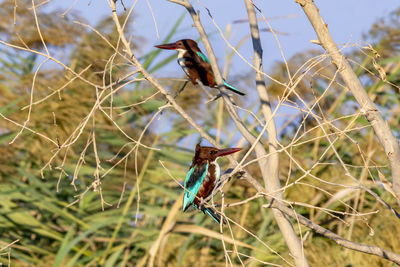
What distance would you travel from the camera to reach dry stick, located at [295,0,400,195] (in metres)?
1.80

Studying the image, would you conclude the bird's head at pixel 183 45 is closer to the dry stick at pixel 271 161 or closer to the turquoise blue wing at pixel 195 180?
the turquoise blue wing at pixel 195 180

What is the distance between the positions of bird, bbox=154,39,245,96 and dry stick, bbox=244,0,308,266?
0.98 metres

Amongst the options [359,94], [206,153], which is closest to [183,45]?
[206,153]

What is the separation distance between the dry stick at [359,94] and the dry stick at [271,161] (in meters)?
0.22

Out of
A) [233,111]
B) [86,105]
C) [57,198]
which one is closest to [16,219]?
[57,198]

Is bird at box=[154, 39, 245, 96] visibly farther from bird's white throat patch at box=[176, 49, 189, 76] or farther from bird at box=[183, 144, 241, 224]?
bird at box=[183, 144, 241, 224]

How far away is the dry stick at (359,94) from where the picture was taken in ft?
5.90

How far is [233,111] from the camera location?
79.1 inches

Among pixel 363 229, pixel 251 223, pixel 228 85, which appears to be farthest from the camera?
pixel 251 223

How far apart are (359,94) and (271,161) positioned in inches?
13.4

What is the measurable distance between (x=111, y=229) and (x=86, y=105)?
109 cm

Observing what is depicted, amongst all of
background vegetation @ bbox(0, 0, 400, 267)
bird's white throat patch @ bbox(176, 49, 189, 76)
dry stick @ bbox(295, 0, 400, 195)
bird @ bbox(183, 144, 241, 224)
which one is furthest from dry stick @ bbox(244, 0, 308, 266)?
background vegetation @ bbox(0, 0, 400, 267)

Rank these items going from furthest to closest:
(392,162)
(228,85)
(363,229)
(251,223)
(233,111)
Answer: (251,223) → (363,229) → (228,85) → (233,111) → (392,162)

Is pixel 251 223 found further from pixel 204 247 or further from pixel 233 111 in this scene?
pixel 233 111
